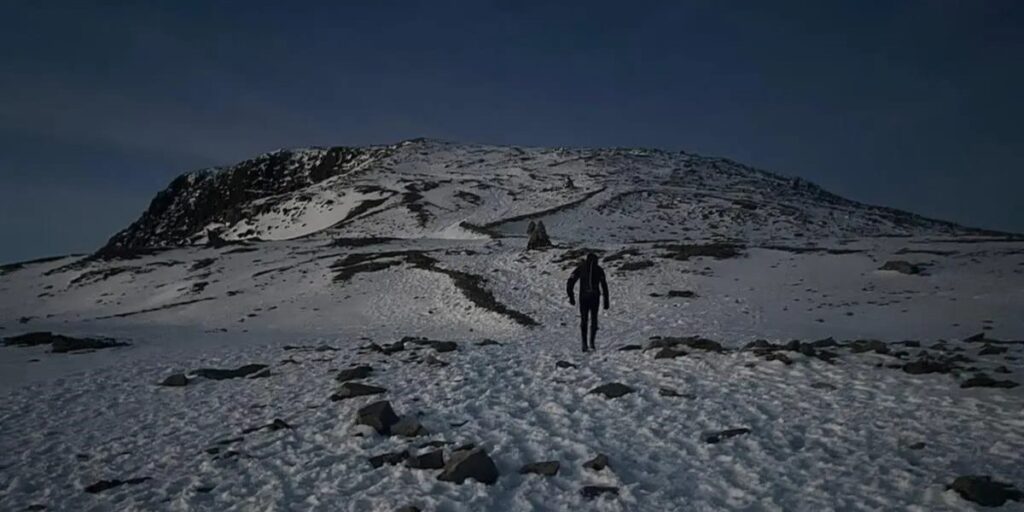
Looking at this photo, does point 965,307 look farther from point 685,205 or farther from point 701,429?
point 685,205

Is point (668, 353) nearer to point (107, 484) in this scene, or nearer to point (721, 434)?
point (721, 434)

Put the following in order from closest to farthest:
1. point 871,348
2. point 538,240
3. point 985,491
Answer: point 985,491
point 871,348
point 538,240

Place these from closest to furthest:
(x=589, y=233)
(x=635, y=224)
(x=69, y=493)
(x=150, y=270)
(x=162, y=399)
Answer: (x=69, y=493) → (x=162, y=399) → (x=150, y=270) → (x=589, y=233) → (x=635, y=224)

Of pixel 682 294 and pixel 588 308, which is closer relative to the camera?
pixel 588 308

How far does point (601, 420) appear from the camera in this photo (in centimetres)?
1038

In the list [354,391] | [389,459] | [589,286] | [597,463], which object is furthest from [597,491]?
[589,286]

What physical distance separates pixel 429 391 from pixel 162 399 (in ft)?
19.6

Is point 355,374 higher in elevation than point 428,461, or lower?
higher

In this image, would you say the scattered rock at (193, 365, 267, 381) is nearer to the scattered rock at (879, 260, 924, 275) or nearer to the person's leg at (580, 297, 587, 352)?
the person's leg at (580, 297, 587, 352)

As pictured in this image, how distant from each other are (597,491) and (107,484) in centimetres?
685

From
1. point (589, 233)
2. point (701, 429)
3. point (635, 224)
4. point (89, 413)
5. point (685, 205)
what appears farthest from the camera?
point (685, 205)

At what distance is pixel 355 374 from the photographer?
1405 centimetres

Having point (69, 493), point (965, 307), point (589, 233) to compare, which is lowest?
point (69, 493)

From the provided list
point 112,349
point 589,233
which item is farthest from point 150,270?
point 589,233
